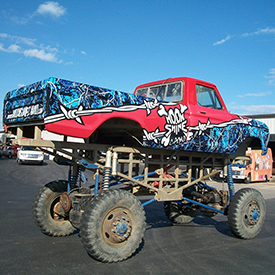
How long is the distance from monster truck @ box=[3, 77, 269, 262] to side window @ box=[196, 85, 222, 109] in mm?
23

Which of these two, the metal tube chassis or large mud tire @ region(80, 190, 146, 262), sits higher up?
the metal tube chassis

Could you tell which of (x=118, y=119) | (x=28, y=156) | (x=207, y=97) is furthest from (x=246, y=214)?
(x=28, y=156)

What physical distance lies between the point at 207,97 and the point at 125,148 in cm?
229

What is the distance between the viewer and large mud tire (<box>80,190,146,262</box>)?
165 inches

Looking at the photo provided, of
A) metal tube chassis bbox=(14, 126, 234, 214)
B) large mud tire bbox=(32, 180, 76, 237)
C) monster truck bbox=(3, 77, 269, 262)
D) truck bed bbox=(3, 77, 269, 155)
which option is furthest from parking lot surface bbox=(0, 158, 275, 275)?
truck bed bbox=(3, 77, 269, 155)

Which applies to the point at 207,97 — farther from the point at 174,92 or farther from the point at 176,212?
the point at 176,212

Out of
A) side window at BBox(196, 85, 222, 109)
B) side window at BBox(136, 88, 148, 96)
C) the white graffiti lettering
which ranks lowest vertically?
the white graffiti lettering

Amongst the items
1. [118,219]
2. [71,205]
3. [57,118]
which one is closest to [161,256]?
[118,219]

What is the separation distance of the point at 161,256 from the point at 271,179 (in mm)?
21162

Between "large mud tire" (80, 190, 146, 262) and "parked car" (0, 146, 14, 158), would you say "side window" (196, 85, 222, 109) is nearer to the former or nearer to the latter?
"large mud tire" (80, 190, 146, 262)

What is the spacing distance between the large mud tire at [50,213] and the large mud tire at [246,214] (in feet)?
10.1

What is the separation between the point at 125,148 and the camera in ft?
16.7

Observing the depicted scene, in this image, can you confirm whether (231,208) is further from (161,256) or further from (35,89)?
(35,89)

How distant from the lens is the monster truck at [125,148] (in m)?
4.21
